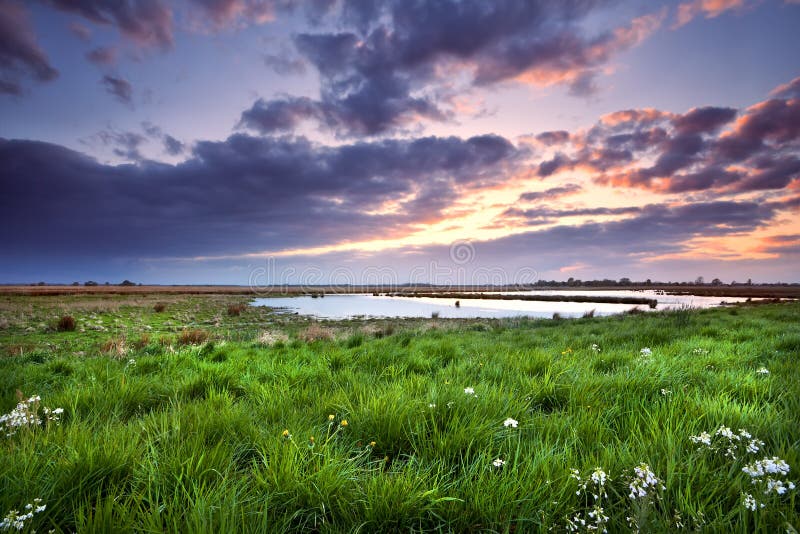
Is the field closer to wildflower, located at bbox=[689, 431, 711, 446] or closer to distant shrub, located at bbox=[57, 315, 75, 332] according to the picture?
wildflower, located at bbox=[689, 431, 711, 446]

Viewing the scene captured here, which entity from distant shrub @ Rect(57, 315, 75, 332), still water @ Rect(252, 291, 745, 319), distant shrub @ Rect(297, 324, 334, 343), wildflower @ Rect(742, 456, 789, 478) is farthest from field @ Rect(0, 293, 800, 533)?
still water @ Rect(252, 291, 745, 319)

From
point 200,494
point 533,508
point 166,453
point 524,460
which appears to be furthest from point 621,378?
point 166,453

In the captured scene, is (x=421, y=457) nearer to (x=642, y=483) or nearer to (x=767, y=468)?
(x=642, y=483)

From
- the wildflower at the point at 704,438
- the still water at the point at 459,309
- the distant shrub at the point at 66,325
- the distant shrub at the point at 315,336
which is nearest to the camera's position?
the wildflower at the point at 704,438

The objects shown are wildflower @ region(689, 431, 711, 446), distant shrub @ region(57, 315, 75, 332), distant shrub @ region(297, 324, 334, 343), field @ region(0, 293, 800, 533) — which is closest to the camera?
field @ region(0, 293, 800, 533)

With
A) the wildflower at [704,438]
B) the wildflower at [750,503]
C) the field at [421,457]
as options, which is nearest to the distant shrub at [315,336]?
the field at [421,457]

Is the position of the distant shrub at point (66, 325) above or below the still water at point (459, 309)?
above

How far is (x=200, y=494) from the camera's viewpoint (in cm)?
214

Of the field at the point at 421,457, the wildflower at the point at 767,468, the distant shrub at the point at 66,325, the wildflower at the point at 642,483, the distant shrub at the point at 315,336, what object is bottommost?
the distant shrub at the point at 315,336

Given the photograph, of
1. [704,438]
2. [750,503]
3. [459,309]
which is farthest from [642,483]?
[459,309]

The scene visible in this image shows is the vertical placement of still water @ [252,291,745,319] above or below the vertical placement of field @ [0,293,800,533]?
below

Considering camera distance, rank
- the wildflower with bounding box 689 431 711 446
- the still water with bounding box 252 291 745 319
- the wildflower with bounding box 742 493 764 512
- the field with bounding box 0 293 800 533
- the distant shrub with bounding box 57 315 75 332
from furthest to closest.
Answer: the still water with bounding box 252 291 745 319, the distant shrub with bounding box 57 315 75 332, the wildflower with bounding box 689 431 711 446, the field with bounding box 0 293 800 533, the wildflower with bounding box 742 493 764 512

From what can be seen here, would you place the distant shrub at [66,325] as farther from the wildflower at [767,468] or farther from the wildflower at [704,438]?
the wildflower at [767,468]

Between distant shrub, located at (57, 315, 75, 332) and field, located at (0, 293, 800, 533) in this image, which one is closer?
field, located at (0, 293, 800, 533)
